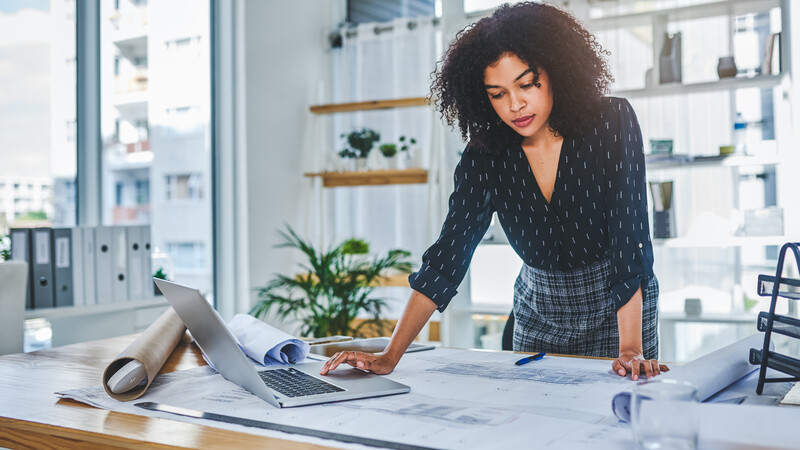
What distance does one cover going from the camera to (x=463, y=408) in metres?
0.92

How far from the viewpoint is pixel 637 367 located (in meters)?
1.10

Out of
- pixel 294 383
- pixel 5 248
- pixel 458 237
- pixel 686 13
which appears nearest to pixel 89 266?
pixel 5 248

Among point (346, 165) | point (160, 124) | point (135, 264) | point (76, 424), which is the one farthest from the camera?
point (346, 165)

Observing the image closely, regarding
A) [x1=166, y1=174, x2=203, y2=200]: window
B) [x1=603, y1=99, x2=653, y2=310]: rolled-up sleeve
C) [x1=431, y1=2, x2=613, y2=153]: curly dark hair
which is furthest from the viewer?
[x1=166, y1=174, x2=203, y2=200]: window

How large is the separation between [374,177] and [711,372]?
9.79 feet

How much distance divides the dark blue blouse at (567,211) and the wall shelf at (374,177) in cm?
213

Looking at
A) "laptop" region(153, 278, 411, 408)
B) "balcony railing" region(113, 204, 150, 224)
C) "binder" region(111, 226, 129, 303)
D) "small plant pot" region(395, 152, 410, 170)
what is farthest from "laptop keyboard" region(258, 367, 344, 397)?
"small plant pot" region(395, 152, 410, 170)

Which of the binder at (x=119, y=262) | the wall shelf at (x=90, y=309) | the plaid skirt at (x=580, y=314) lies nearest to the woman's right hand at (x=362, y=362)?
the plaid skirt at (x=580, y=314)

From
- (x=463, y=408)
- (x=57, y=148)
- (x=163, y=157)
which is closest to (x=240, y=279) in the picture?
(x=163, y=157)

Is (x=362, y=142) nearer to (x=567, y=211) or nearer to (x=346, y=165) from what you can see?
(x=346, y=165)

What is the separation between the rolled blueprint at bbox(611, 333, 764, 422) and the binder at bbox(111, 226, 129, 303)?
2.37 metres

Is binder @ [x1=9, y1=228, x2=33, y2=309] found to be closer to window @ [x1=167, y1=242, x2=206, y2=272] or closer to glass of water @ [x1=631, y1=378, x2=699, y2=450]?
window @ [x1=167, y1=242, x2=206, y2=272]

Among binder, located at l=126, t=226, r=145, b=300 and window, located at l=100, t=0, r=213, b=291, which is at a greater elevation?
window, located at l=100, t=0, r=213, b=291

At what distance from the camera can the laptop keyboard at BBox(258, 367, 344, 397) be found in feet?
3.37
